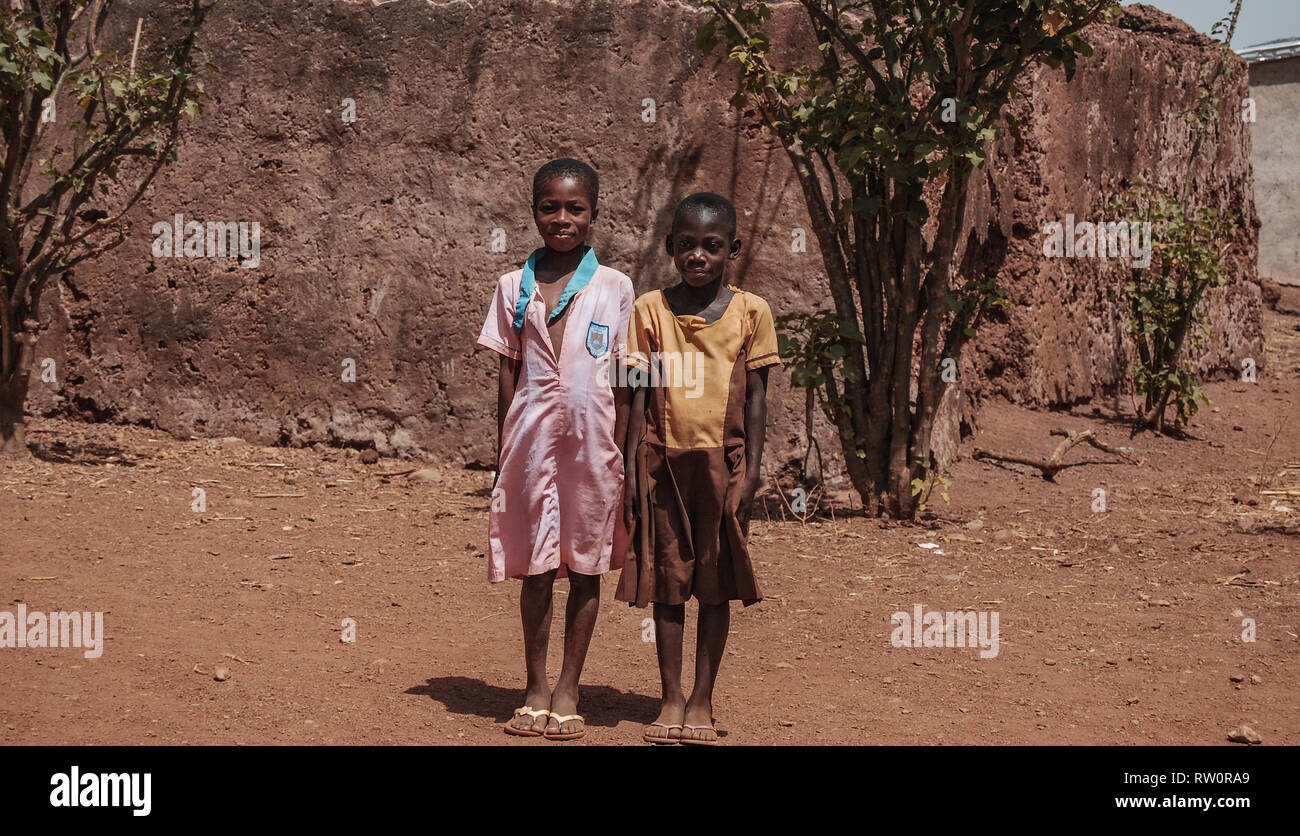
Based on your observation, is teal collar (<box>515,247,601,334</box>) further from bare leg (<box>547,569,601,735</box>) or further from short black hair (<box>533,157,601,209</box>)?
bare leg (<box>547,569,601,735</box>)

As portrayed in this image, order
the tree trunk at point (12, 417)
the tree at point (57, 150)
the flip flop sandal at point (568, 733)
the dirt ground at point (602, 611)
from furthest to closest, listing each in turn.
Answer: the tree trunk at point (12, 417) < the tree at point (57, 150) < the dirt ground at point (602, 611) < the flip flop sandal at point (568, 733)

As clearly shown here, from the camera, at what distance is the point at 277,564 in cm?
516

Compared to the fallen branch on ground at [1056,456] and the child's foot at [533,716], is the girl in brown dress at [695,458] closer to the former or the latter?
the child's foot at [533,716]

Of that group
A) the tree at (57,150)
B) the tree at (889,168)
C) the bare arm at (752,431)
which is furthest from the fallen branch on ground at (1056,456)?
the tree at (57,150)

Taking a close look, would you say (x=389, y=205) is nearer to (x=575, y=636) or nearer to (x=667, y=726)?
(x=575, y=636)

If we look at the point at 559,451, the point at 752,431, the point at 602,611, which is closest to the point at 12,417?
the point at 602,611

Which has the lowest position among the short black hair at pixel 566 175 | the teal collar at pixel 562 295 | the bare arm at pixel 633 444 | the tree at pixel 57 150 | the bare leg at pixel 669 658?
the bare leg at pixel 669 658

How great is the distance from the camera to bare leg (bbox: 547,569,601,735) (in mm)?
3508

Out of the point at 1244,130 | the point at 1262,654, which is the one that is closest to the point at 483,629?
the point at 1262,654

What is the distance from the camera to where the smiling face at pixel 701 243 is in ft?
11.5

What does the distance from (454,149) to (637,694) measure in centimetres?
388

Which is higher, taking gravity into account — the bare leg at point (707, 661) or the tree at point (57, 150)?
the tree at point (57, 150)

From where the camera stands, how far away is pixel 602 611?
4.88 meters

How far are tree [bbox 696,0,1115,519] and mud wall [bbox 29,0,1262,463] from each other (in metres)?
0.48
